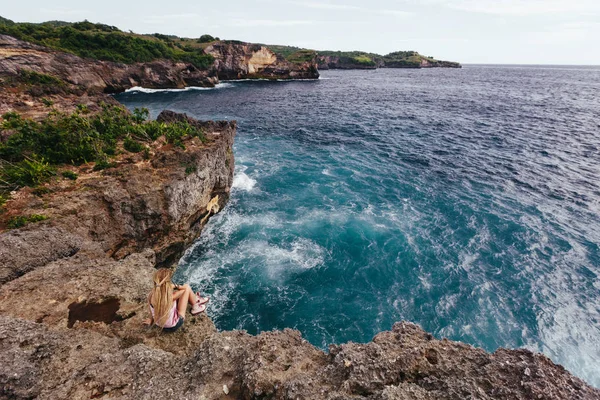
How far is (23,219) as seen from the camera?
1302cm

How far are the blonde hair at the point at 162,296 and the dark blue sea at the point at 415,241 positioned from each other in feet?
28.3

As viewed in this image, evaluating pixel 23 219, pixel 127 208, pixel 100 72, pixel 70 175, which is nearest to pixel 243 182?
pixel 127 208

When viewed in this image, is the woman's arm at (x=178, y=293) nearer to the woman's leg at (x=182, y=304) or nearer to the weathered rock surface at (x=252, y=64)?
the woman's leg at (x=182, y=304)

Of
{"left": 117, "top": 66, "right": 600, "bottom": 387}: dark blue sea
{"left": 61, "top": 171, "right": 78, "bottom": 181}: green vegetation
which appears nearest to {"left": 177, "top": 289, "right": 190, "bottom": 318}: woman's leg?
{"left": 117, "top": 66, "right": 600, "bottom": 387}: dark blue sea

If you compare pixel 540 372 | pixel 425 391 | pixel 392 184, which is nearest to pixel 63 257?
pixel 425 391

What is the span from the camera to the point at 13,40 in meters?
63.1

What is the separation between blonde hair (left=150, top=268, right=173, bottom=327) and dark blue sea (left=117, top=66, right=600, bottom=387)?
8.61 metres

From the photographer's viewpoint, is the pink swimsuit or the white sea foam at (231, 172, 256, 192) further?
the white sea foam at (231, 172, 256, 192)

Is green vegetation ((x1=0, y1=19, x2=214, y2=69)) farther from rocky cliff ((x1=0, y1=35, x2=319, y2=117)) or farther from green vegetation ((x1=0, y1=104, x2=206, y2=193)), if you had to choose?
green vegetation ((x1=0, y1=104, x2=206, y2=193))

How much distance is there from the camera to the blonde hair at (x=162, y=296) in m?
8.55

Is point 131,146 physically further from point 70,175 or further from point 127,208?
point 127,208

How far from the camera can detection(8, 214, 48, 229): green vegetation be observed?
41.6 feet

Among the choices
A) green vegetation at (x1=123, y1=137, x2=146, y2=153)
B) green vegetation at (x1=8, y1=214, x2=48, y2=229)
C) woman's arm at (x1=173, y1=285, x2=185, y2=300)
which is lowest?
woman's arm at (x1=173, y1=285, x2=185, y2=300)

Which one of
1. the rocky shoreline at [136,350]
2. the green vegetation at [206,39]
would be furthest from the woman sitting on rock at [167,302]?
the green vegetation at [206,39]
